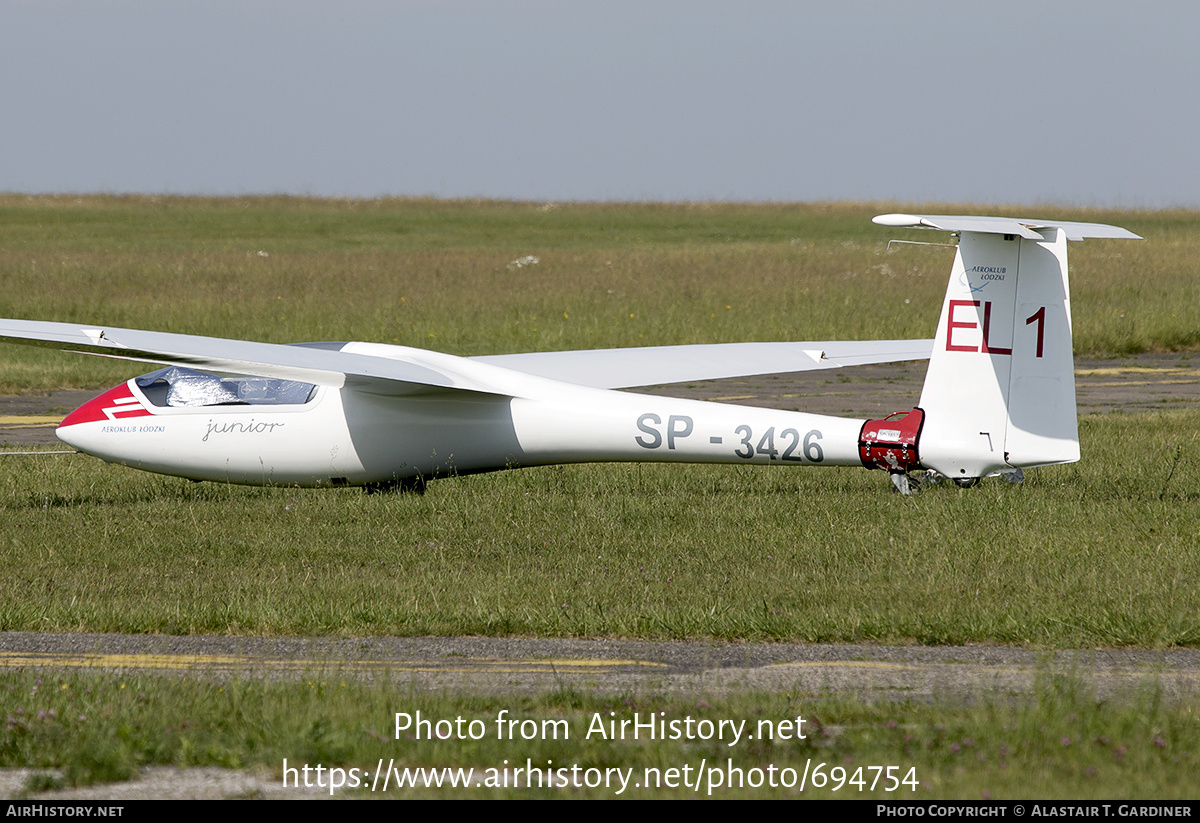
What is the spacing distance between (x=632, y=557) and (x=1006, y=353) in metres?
3.79

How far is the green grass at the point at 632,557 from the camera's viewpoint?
8688 mm

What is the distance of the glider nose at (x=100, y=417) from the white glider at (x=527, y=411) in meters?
0.02

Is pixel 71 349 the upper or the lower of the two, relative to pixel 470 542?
upper

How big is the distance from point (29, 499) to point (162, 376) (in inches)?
77.2

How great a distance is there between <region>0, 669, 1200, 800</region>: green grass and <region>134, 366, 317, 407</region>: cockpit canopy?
6850 millimetres

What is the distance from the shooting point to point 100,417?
14008 mm

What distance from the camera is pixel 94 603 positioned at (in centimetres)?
930

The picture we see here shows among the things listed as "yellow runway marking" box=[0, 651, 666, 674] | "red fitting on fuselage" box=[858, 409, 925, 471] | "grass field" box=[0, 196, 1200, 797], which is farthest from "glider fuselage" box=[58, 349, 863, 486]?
"yellow runway marking" box=[0, 651, 666, 674]

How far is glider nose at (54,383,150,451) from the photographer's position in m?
14.0

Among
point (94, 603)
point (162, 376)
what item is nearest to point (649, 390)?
point (162, 376)

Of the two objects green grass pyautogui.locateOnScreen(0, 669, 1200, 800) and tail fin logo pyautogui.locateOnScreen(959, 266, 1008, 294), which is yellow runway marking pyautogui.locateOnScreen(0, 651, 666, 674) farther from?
tail fin logo pyautogui.locateOnScreen(959, 266, 1008, 294)

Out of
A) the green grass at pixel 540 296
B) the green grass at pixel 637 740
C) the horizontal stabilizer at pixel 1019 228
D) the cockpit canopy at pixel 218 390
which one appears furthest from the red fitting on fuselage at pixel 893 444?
the green grass at pixel 540 296

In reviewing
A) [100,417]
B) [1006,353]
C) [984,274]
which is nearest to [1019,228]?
[984,274]

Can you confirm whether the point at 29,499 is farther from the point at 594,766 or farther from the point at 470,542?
the point at 594,766
